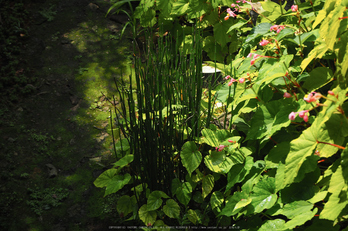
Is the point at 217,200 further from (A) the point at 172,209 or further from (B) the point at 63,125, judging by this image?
(B) the point at 63,125

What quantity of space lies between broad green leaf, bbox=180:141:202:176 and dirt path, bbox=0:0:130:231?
1.99 feet

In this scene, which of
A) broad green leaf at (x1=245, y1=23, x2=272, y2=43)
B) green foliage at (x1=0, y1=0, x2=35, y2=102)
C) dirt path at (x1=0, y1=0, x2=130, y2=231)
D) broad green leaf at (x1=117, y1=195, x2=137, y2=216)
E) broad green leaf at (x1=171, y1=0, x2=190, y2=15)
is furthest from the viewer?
green foliage at (x1=0, y1=0, x2=35, y2=102)

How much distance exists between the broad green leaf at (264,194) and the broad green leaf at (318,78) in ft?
1.39

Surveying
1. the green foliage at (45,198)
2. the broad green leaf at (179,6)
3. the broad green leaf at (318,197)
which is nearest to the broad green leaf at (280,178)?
the broad green leaf at (318,197)

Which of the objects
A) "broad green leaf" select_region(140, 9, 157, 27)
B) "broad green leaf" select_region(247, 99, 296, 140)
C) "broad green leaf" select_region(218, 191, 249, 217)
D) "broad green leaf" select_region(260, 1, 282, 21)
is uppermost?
"broad green leaf" select_region(260, 1, 282, 21)

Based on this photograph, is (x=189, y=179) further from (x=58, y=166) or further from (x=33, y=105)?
(x=33, y=105)

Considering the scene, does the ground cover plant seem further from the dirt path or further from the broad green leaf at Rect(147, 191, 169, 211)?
the dirt path

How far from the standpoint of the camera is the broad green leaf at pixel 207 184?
168 centimetres

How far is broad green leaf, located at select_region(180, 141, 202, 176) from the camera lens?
1.62m

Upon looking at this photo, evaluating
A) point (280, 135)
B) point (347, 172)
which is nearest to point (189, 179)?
point (280, 135)

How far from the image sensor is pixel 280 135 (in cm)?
143

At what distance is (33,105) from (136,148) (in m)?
1.35

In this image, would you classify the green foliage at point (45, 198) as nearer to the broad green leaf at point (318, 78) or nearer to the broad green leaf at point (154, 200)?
the broad green leaf at point (154, 200)

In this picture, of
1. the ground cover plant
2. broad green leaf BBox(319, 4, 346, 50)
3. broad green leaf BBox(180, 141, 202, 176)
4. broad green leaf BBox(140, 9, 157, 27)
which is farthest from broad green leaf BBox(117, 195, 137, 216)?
broad green leaf BBox(140, 9, 157, 27)
